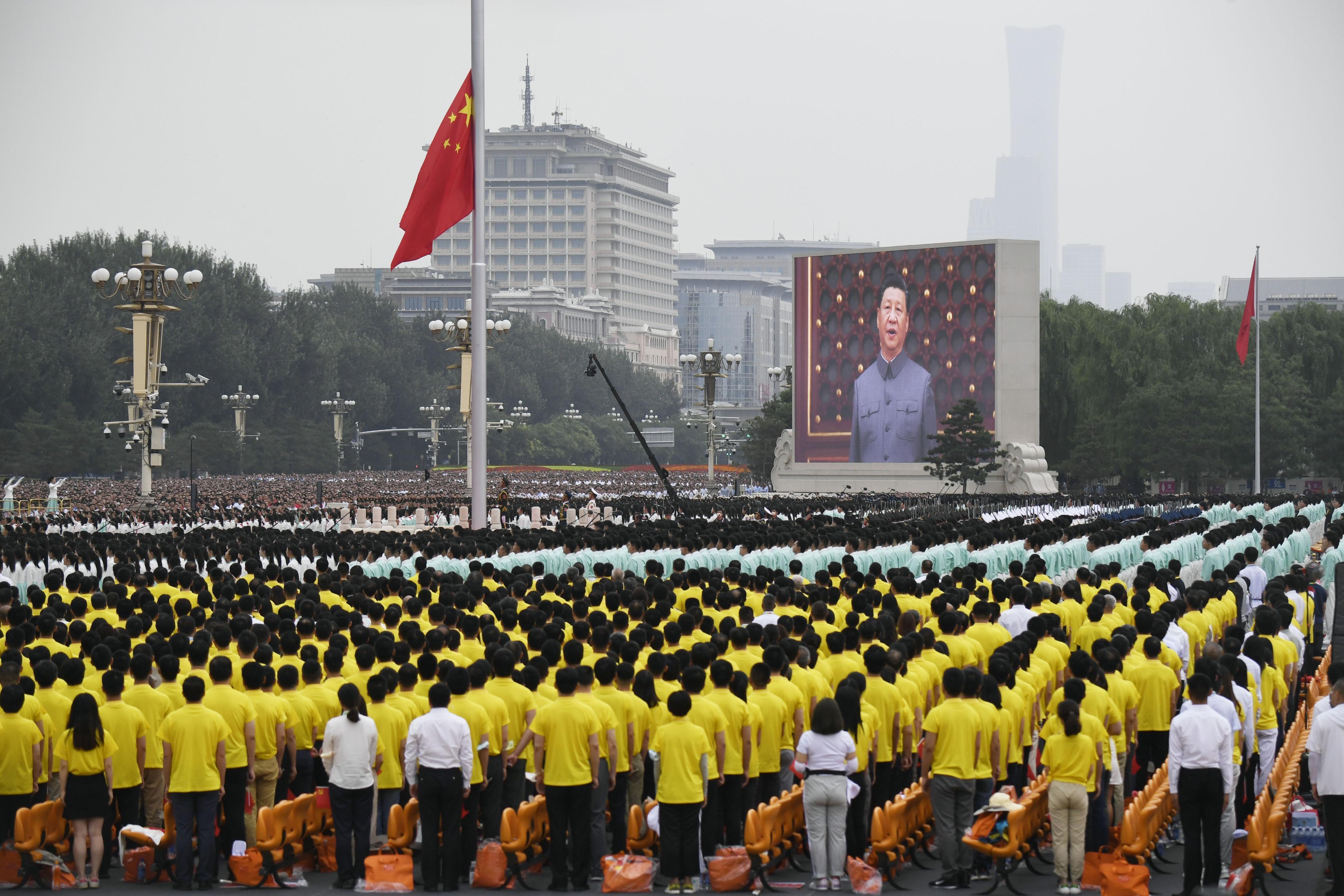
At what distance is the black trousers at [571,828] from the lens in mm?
9570

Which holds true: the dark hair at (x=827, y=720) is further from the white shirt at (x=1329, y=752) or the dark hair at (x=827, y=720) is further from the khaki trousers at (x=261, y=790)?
the khaki trousers at (x=261, y=790)

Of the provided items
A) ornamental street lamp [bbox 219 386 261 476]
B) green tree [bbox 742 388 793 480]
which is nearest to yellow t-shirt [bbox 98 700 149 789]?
green tree [bbox 742 388 793 480]

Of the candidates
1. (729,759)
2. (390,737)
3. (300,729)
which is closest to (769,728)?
(729,759)

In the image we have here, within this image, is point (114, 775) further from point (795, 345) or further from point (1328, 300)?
point (1328, 300)

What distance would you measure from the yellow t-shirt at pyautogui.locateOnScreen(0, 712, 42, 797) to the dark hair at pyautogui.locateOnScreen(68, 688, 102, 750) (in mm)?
223

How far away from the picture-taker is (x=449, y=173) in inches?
925

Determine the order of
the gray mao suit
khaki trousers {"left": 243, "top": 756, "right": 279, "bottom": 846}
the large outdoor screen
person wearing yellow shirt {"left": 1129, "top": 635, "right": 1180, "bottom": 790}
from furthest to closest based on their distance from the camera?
the gray mao suit, the large outdoor screen, person wearing yellow shirt {"left": 1129, "top": 635, "right": 1180, "bottom": 790}, khaki trousers {"left": 243, "top": 756, "right": 279, "bottom": 846}

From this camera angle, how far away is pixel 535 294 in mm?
153500

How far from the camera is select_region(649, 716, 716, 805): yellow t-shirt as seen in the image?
30.5ft

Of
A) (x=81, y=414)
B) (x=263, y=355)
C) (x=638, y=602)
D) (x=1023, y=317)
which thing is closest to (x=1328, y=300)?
(x=1023, y=317)

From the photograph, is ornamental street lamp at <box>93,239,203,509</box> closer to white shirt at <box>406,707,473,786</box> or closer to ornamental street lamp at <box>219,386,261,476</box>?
white shirt at <box>406,707,473,786</box>

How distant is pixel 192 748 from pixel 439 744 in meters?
1.48

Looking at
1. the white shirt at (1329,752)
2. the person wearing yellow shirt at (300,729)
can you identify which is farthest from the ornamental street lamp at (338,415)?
the white shirt at (1329,752)

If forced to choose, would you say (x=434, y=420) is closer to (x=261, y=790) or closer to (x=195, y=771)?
(x=261, y=790)
